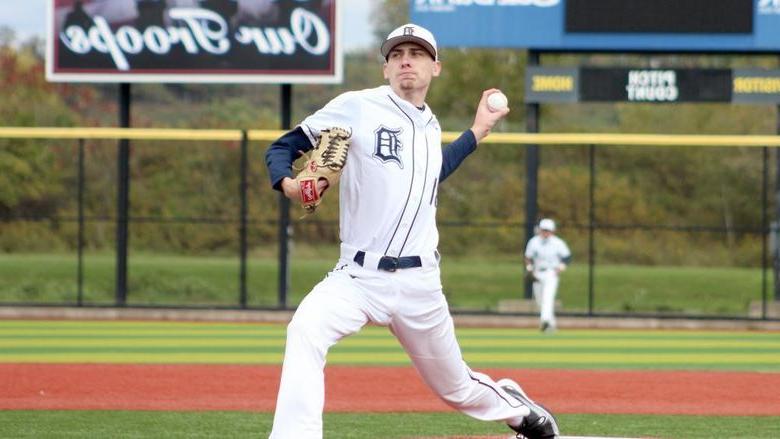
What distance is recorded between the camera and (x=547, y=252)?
60.1ft

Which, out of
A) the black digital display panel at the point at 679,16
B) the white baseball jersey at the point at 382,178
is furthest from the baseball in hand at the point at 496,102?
the black digital display panel at the point at 679,16

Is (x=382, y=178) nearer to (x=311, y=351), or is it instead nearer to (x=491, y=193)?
(x=311, y=351)

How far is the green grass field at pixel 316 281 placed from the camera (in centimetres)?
2766

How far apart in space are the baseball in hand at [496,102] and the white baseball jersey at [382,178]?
44 centimetres

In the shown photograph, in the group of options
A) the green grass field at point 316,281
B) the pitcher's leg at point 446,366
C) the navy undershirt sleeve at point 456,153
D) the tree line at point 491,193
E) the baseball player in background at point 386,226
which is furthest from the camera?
the tree line at point 491,193

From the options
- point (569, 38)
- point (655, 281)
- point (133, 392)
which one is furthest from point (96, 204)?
point (133, 392)

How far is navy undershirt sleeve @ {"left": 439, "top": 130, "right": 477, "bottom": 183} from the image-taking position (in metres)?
6.09

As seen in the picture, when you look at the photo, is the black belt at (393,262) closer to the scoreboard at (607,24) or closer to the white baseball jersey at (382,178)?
the white baseball jersey at (382,178)

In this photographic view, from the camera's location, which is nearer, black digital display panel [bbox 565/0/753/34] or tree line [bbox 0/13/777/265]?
black digital display panel [bbox 565/0/753/34]

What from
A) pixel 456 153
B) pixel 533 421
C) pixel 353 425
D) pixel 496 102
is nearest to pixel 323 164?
pixel 456 153

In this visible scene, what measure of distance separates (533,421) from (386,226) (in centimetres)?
138

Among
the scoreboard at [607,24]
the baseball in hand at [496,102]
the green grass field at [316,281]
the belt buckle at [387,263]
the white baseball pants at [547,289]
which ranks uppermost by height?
the scoreboard at [607,24]

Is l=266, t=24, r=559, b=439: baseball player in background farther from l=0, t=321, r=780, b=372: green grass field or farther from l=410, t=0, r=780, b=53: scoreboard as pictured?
l=410, t=0, r=780, b=53: scoreboard

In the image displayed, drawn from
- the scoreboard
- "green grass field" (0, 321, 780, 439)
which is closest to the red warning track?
"green grass field" (0, 321, 780, 439)
